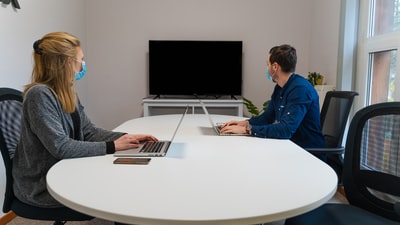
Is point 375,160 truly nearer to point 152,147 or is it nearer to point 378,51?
point 152,147

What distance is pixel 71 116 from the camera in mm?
1455

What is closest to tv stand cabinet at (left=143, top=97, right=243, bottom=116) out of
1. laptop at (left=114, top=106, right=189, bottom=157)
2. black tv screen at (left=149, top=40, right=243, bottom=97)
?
black tv screen at (left=149, top=40, right=243, bottom=97)

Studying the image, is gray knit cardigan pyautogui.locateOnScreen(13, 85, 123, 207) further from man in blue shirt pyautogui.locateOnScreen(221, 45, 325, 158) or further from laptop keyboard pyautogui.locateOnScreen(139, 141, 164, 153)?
man in blue shirt pyautogui.locateOnScreen(221, 45, 325, 158)

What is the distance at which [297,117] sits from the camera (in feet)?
5.67

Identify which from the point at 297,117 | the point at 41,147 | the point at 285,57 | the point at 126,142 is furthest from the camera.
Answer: the point at 285,57

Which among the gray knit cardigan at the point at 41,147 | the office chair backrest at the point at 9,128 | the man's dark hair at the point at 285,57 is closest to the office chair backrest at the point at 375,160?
the man's dark hair at the point at 285,57

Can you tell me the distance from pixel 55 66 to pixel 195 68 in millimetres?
2747

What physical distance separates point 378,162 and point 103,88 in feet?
11.5

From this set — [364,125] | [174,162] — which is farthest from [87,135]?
[364,125]

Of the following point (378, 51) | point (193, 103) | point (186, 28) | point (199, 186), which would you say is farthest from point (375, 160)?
point (186, 28)

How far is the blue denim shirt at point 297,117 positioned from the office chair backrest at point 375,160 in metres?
0.38

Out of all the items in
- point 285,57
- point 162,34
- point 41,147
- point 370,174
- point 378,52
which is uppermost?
point 162,34

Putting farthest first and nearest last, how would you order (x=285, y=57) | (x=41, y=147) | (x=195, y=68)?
(x=195, y=68)
(x=285, y=57)
(x=41, y=147)

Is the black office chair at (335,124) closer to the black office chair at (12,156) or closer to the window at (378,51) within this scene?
the window at (378,51)
